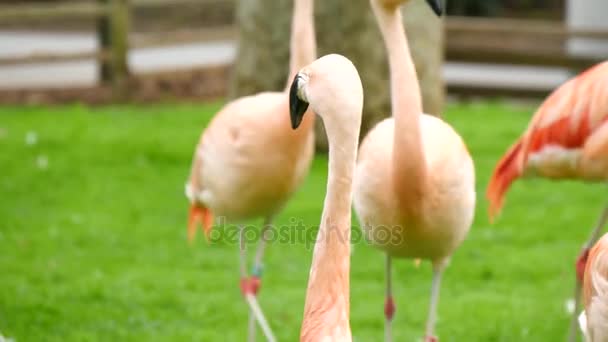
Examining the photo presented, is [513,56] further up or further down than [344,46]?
further down

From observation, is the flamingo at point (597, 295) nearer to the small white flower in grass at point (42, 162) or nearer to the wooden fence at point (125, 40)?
the small white flower in grass at point (42, 162)

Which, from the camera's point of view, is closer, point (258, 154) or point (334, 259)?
point (334, 259)

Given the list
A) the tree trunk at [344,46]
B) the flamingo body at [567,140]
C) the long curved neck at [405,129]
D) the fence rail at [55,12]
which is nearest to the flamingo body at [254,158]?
the long curved neck at [405,129]

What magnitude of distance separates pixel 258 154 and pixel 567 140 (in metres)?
1.35

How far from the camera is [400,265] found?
6.75m

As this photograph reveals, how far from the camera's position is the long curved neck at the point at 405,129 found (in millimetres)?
4109

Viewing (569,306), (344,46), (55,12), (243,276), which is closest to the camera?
(243,276)

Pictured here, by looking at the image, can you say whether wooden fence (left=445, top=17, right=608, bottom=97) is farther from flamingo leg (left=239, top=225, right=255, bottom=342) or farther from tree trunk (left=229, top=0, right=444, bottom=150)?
flamingo leg (left=239, top=225, right=255, bottom=342)

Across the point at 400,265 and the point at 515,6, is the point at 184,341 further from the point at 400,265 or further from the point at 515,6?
the point at 515,6

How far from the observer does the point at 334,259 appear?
10.4 feet

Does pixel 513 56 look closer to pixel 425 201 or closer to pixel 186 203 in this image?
pixel 186 203

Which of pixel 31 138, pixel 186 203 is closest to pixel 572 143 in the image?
pixel 186 203

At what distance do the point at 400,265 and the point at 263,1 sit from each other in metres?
2.88

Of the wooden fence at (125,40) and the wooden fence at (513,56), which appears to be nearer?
A: the wooden fence at (125,40)
